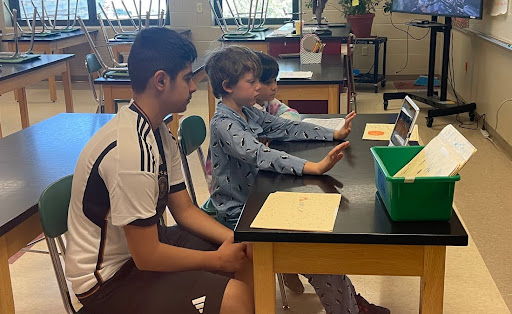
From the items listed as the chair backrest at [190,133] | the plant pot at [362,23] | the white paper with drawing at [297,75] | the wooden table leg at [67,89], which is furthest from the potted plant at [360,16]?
the chair backrest at [190,133]

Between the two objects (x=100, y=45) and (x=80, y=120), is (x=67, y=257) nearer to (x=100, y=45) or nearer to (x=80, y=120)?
(x=80, y=120)

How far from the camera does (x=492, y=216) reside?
315cm

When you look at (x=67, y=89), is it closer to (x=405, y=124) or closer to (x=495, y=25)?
(x=495, y=25)

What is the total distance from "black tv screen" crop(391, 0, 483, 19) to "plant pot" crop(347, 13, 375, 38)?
1.74 ft

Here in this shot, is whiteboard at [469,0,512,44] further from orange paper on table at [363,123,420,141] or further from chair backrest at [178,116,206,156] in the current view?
chair backrest at [178,116,206,156]

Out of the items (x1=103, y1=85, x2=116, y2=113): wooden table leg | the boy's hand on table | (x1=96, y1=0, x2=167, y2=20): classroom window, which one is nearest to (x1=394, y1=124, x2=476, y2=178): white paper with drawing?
the boy's hand on table

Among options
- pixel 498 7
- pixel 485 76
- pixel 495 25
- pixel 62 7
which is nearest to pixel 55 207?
pixel 498 7

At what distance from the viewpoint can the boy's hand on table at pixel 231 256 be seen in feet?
5.15

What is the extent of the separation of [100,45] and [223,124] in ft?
18.6

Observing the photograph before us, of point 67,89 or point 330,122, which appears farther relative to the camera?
point 67,89

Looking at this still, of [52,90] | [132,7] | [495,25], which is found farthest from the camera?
[132,7]

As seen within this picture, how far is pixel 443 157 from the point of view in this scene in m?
1.42

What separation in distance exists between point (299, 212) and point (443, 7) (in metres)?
4.10

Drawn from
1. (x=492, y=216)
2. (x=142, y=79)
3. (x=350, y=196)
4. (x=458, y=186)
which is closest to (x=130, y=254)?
(x=142, y=79)
